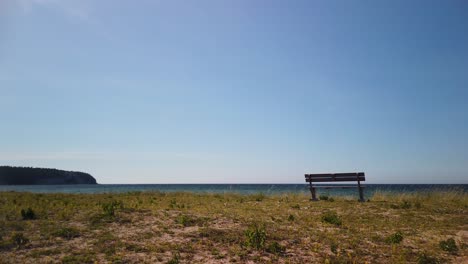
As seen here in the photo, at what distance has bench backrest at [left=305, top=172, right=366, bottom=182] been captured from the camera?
1769 centimetres

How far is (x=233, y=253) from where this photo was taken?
6.94 meters

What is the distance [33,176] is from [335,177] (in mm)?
175823

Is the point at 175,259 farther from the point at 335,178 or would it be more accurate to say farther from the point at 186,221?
the point at 335,178

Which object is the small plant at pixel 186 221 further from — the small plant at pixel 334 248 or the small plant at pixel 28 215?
the small plant at pixel 28 215

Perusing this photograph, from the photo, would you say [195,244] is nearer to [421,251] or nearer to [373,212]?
[421,251]

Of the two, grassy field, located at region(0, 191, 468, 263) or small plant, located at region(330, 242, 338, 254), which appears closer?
grassy field, located at region(0, 191, 468, 263)

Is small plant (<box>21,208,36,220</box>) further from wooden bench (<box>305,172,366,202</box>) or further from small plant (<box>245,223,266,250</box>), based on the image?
wooden bench (<box>305,172,366,202</box>)

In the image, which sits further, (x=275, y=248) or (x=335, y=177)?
(x=335, y=177)

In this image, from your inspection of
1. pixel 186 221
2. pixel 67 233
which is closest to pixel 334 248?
pixel 186 221

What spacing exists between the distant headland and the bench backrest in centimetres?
17157

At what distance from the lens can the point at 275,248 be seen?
7.25 m

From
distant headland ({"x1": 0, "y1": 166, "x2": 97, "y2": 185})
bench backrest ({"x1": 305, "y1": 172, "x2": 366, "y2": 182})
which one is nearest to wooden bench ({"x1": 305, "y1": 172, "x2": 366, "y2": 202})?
bench backrest ({"x1": 305, "y1": 172, "x2": 366, "y2": 182})

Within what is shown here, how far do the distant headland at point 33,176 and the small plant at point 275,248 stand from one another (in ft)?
588

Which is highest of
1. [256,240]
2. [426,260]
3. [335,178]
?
[335,178]
